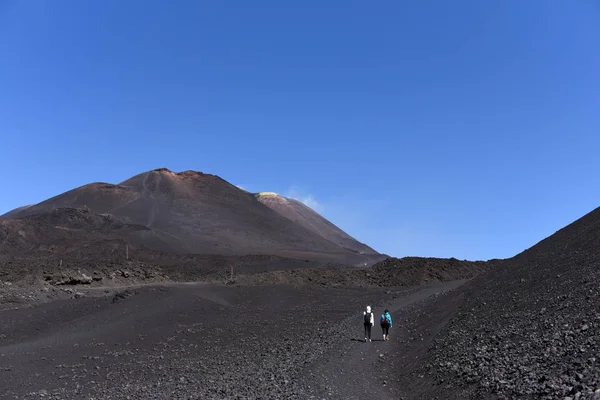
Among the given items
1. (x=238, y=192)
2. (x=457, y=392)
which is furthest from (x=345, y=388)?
(x=238, y=192)

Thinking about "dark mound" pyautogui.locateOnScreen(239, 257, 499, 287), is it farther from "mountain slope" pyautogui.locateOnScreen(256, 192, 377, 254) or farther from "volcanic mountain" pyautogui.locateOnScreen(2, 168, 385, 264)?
"mountain slope" pyautogui.locateOnScreen(256, 192, 377, 254)

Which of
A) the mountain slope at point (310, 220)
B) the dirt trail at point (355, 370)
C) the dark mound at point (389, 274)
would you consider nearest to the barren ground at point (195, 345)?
the dirt trail at point (355, 370)

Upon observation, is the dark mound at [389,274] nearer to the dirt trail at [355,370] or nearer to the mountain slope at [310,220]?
the dirt trail at [355,370]

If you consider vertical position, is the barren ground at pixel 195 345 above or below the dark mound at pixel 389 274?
below

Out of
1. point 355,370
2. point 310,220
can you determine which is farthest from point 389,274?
point 310,220

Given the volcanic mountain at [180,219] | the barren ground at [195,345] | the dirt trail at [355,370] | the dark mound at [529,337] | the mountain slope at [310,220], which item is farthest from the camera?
the mountain slope at [310,220]

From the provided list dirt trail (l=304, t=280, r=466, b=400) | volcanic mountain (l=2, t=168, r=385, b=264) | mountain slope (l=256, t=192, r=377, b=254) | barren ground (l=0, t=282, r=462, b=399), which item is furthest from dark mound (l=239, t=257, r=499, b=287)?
mountain slope (l=256, t=192, r=377, b=254)

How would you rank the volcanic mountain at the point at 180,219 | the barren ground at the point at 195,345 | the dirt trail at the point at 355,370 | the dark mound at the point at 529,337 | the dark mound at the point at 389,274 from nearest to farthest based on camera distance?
the dark mound at the point at 529,337 → the dirt trail at the point at 355,370 → the barren ground at the point at 195,345 → the dark mound at the point at 389,274 → the volcanic mountain at the point at 180,219

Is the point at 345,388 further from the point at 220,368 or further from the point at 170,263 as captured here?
the point at 170,263
